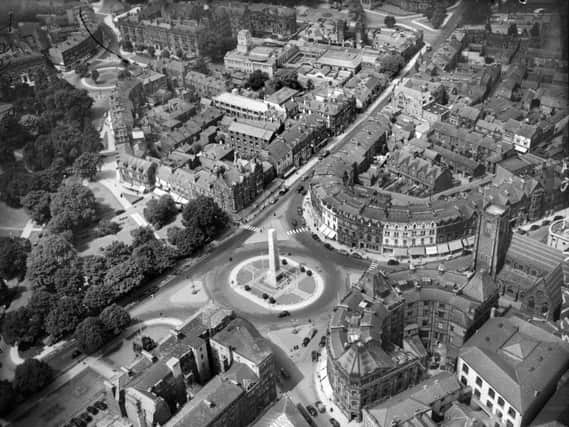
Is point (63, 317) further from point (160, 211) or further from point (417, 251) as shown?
point (417, 251)

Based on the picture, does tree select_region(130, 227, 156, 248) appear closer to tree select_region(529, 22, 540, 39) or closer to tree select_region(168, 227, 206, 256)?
tree select_region(168, 227, 206, 256)

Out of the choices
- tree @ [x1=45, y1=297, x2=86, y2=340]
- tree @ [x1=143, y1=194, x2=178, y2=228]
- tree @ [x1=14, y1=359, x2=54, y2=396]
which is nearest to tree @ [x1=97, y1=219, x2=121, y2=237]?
tree @ [x1=143, y1=194, x2=178, y2=228]

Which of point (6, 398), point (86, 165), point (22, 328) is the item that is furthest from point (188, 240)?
point (6, 398)

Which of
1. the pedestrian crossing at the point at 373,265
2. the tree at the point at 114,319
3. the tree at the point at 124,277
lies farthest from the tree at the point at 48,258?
the pedestrian crossing at the point at 373,265

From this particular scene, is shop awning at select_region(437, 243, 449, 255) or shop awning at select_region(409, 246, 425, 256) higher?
shop awning at select_region(437, 243, 449, 255)

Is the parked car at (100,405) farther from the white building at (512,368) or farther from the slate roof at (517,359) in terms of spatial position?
the slate roof at (517,359)

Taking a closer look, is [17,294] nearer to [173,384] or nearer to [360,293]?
[173,384]
